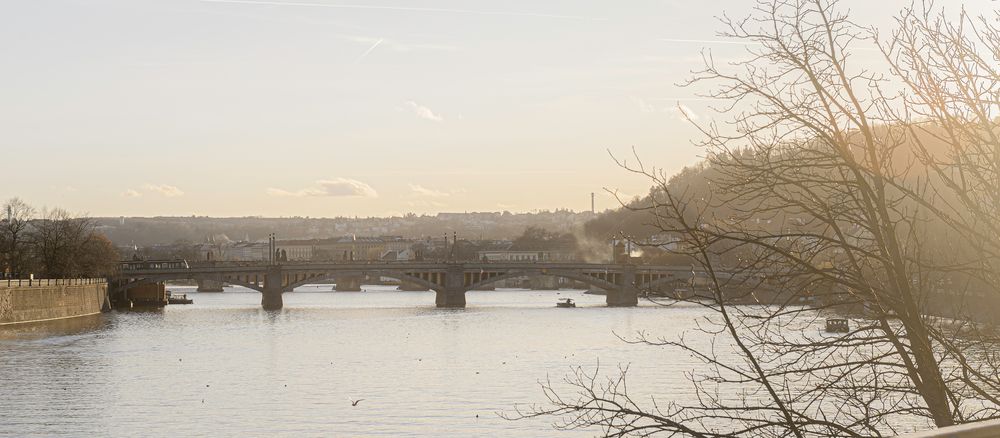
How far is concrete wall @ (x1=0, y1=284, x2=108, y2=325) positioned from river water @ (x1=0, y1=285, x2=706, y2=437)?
6.04 feet

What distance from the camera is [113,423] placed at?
36406mm

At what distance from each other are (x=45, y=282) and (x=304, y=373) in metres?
→ 38.6

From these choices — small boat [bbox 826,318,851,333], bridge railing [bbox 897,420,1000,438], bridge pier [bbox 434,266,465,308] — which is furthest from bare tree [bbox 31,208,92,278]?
bridge railing [bbox 897,420,1000,438]

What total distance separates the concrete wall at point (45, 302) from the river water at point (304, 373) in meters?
1.84

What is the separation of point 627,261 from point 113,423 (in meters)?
86.8

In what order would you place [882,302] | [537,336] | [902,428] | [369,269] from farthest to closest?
1. [369,269]
2. [537,336]
3. [902,428]
4. [882,302]

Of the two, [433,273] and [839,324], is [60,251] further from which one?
[839,324]

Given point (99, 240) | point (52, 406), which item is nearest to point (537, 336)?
point (52, 406)

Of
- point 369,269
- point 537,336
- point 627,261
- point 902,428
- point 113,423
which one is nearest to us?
point 902,428

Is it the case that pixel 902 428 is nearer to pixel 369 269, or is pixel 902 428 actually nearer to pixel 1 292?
pixel 1 292

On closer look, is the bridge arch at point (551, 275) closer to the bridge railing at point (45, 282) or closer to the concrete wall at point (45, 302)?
the bridge railing at point (45, 282)

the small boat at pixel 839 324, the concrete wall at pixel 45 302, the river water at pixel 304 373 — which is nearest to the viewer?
the small boat at pixel 839 324

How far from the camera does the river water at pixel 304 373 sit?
3622cm

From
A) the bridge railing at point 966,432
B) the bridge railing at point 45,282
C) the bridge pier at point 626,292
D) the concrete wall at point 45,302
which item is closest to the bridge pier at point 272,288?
the bridge railing at point 45,282
